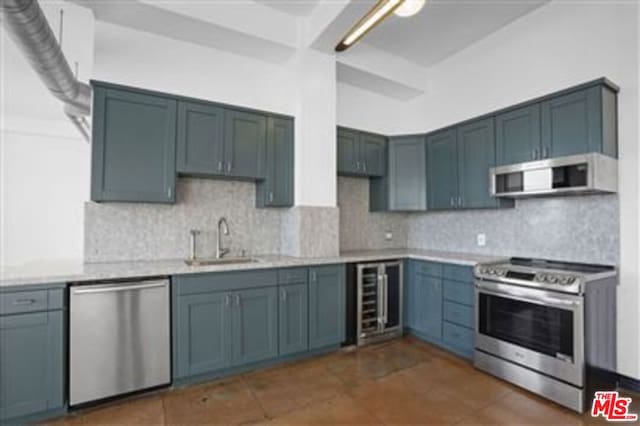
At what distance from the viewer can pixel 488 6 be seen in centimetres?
320

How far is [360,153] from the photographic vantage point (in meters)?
4.02

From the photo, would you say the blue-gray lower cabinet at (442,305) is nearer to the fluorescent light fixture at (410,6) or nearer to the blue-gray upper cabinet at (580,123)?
the blue-gray upper cabinet at (580,123)

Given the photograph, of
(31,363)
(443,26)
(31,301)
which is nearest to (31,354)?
(31,363)

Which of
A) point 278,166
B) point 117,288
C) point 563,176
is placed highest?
point 278,166

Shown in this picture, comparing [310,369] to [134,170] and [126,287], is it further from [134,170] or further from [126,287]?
[134,170]

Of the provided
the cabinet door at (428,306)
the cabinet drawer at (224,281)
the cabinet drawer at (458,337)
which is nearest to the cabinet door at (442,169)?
the cabinet door at (428,306)

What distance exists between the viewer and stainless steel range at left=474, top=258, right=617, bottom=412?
225 cm

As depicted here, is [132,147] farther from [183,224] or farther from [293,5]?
[293,5]

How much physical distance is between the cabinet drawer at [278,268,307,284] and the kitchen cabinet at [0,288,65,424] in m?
1.63

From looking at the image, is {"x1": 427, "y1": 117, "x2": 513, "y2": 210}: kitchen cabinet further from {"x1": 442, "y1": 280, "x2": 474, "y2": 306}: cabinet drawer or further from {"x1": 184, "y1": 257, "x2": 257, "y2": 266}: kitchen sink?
{"x1": 184, "y1": 257, "x2": 257, "y2": 266}: kitchen sink

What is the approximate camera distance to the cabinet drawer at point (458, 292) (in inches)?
123

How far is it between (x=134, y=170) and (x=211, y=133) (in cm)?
76

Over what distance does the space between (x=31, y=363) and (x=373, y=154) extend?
377 cm

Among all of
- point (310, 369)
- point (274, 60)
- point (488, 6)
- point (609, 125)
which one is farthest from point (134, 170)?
point (609, 125)
